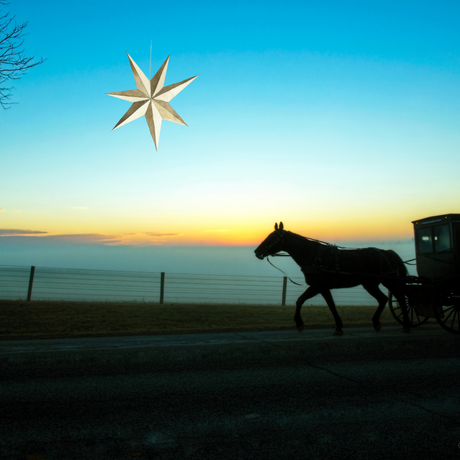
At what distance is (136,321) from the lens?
39.4ft

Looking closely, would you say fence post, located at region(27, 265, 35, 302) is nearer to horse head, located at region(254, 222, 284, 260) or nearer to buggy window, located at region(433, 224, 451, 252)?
horse head, located at region(254, 222, 284, 260)

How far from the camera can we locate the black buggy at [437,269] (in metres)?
8.98

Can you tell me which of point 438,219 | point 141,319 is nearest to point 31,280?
point 141,319

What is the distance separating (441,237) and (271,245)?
4064 mm

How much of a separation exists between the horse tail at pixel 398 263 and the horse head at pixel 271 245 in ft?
9.49

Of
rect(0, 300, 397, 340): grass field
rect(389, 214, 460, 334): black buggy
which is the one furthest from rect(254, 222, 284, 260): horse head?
rect(389, 214, 460, 334): black buggy

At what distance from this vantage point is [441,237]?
30.8 ft

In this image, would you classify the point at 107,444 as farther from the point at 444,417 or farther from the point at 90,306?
the point at 90,306

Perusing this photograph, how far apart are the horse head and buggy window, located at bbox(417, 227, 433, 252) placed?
12.3ft

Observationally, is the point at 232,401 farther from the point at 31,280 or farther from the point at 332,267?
the point at 31,280

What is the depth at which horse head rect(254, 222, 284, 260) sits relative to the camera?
8.81m

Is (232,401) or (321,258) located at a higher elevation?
(321,258)

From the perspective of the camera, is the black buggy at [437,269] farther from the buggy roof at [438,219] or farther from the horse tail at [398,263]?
the horse tail at [398,263]

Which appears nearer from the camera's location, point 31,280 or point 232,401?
point 232,401
